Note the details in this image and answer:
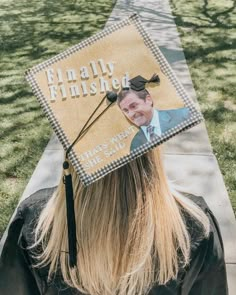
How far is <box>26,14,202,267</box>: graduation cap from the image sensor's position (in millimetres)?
1535

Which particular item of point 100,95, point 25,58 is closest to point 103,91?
point 100,95

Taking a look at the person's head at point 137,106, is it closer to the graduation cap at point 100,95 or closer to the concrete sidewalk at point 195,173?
the graduation cap at point 100,95

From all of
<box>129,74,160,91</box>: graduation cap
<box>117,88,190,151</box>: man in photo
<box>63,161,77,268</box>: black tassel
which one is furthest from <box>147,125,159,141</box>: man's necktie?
<box>63,161,77,268</box>: black tassel

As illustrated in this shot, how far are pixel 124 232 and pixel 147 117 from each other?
41cm

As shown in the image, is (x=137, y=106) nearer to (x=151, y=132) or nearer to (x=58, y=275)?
(x=151, y=132)

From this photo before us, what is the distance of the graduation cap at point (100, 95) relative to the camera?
1.54 m

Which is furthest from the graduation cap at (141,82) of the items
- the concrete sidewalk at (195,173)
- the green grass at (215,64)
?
the green grass at (215,64)

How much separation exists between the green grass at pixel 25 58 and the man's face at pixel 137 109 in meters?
2.42

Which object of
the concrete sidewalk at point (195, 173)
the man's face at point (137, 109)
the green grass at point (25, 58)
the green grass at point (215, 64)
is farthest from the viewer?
the green grass at point (215, 64)

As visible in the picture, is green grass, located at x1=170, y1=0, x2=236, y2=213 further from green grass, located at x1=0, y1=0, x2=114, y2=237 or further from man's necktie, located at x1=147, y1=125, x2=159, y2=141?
man's necktie, located at x1=147, y1=125, x2=159, y2=141

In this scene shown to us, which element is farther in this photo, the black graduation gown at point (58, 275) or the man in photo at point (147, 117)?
the black graduation gown at point (58, 275)

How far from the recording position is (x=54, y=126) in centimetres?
157

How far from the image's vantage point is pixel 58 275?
175cm

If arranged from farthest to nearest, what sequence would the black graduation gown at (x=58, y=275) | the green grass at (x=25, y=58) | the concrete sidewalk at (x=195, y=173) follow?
1. the green grass at (x=25, y=58)
2. the concrete sidewalk at (x=195, y=173)
3. the black graduation gown at (x=58, y=275)
